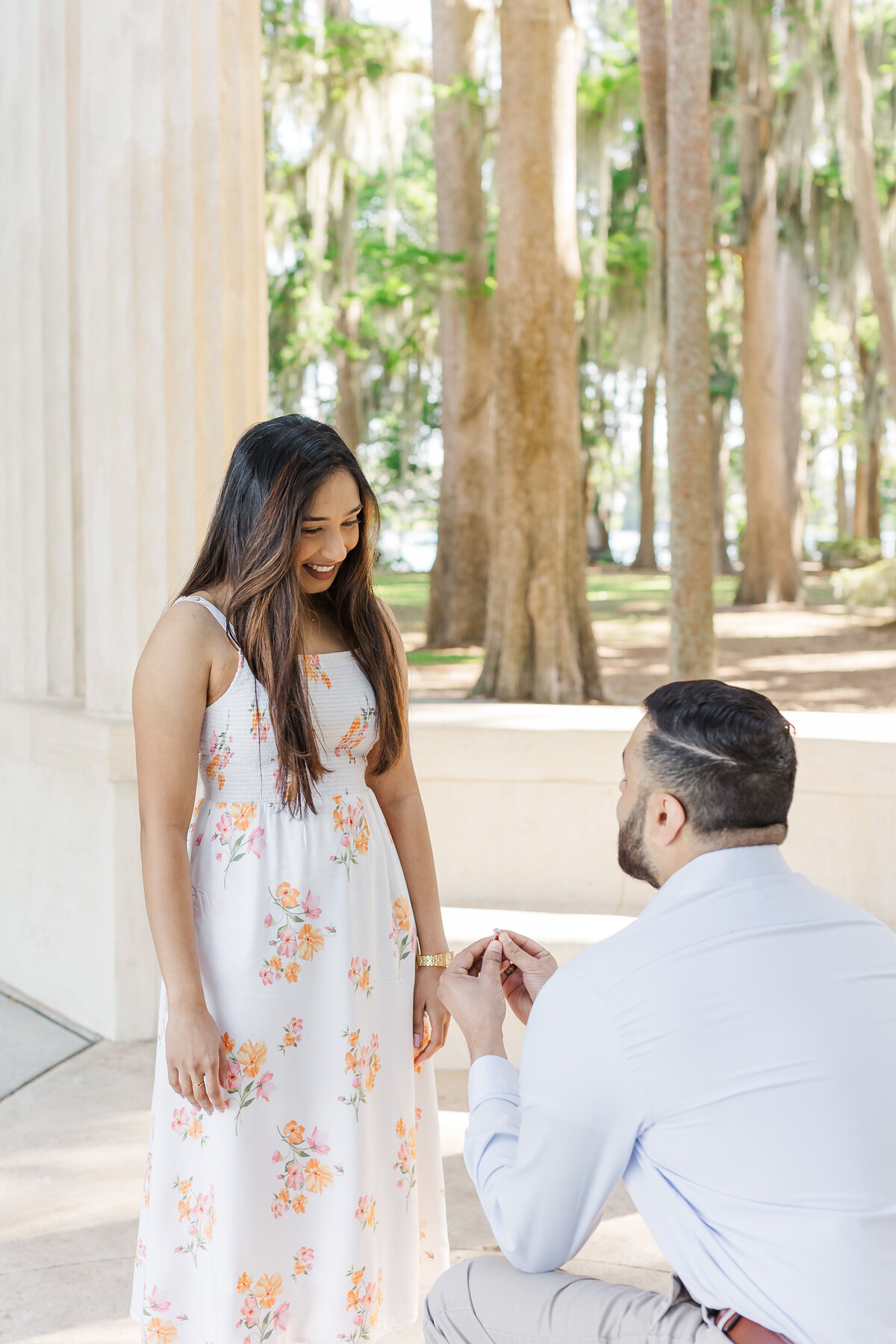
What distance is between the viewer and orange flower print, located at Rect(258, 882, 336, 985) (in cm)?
197

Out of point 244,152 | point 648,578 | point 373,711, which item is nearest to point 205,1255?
point 373,711

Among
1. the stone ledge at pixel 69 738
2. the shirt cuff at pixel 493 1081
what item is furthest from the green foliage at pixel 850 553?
the shirt cuff at pixel 493 1081

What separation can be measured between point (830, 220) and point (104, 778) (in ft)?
51.9

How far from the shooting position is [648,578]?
23.2 m

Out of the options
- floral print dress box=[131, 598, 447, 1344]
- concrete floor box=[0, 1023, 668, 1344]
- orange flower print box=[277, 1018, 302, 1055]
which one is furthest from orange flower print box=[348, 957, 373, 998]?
concrete floor box=[0, 1023, 668, 1344]

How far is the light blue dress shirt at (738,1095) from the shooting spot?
4.21ft

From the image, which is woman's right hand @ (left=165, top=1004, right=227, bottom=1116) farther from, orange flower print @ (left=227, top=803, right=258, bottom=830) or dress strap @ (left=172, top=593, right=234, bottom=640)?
dress strap @ (left=172, top=593, right=234, bottom=640)

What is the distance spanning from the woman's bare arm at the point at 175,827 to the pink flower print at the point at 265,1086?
0.23 ft

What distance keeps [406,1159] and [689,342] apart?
18.2 feet

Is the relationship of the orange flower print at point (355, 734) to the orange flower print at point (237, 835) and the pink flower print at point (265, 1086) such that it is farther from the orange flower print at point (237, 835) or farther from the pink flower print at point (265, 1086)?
the pink flower print at point (265, 1086)

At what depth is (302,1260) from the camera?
6.64 feet

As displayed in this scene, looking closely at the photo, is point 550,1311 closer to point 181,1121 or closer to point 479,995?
point 479,995

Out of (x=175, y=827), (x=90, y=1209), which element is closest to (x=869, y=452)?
(x=90, y=1209)

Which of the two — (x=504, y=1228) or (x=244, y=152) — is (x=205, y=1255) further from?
(x=244, y=152)
